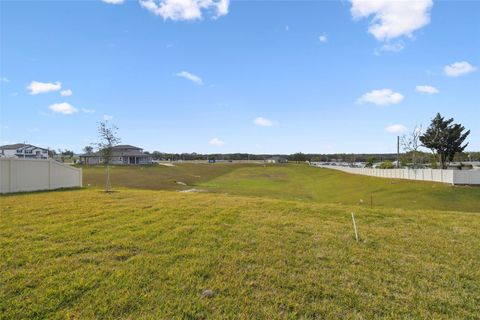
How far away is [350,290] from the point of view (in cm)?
371

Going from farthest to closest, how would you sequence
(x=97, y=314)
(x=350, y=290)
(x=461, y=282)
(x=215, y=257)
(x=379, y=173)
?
(x=379, y=173) < (x=215, y=257) < (x=461, y=282) < (x=350, y=290) < (x=97, y=314)

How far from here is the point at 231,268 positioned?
4.20m

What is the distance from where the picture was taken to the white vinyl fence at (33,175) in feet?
41.3

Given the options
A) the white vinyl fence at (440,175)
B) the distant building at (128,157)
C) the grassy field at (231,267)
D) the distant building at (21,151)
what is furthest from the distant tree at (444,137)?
the distant building at (21,151)

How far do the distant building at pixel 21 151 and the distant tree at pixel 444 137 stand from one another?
72.8 metres

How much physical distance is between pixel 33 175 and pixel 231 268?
13.4 meters

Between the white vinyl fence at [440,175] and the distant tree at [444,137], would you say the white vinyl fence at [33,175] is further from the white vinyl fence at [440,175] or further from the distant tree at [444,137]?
the distant tree at [444,137]

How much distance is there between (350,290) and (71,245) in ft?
14.2

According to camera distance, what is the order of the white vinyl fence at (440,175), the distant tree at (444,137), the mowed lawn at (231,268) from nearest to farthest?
1. the mowed lawn at (231,268)
2. the white vinyl fence at (440,175)
3. the distant tree at (444,137)

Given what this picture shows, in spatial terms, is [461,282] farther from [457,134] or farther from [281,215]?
[457,134]

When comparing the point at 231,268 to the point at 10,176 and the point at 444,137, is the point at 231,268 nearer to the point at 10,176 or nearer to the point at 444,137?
the point at 10,176

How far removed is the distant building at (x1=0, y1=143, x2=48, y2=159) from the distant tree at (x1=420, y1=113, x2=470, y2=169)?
239 ft

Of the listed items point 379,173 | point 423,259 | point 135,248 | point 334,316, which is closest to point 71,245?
point 135,248

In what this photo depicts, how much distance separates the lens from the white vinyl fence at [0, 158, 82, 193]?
495 inches
